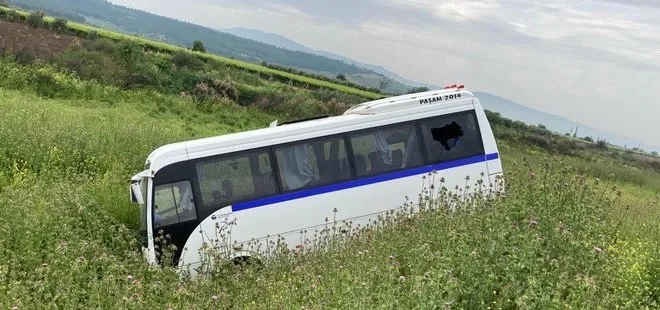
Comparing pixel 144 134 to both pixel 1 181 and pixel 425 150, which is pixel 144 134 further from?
pixel 425 150

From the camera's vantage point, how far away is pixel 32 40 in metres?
41.9

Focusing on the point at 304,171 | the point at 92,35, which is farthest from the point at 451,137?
the point at 92,35

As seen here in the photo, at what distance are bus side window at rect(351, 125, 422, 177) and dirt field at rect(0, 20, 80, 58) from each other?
29.8 m

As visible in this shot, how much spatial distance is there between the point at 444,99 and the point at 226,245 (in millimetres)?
5610

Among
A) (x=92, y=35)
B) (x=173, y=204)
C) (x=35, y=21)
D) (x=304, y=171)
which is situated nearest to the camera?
(x=173, y=204)

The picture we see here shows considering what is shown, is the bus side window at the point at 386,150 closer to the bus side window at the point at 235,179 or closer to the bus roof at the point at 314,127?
the bus roof at the point at 314,127

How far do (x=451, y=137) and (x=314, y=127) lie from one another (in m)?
2.88

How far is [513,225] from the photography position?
724 centimetres

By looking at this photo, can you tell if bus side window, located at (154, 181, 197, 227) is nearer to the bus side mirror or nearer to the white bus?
the white bus

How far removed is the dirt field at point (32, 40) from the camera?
36.6 metres

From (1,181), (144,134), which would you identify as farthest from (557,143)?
(1,181)

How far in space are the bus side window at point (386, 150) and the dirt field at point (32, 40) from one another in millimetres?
29762

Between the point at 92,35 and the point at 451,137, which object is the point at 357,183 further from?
the point at 92,35

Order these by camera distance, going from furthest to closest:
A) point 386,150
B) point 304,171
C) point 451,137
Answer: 1. point 451,137
2. point 386,150
3. point 304,171
